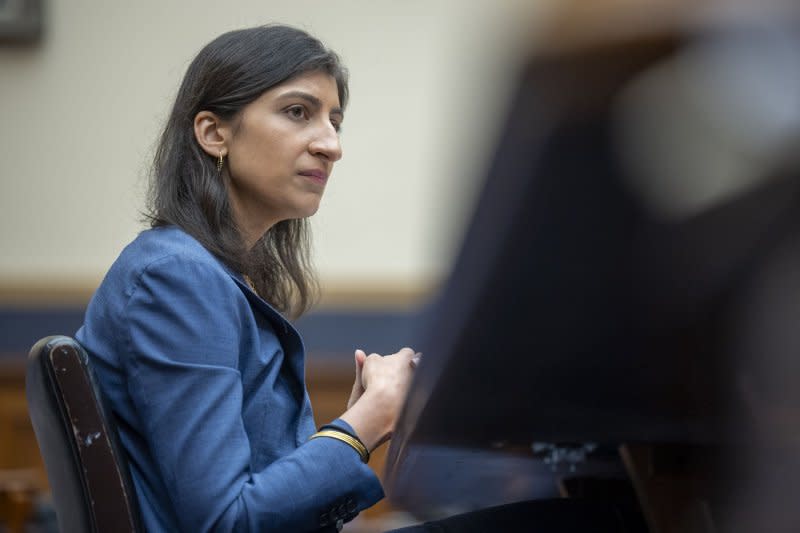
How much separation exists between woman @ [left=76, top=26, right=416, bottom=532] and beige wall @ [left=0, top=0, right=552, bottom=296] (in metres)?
2.81

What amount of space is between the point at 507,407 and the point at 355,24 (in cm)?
365

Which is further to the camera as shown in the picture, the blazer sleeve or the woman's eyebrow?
the woman's eyebrow

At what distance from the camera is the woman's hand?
1039 mm

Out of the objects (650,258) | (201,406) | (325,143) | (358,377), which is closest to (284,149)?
(325,143)

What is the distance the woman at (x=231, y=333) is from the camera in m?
0.95

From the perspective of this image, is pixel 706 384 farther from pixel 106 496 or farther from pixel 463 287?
pixel 106 496

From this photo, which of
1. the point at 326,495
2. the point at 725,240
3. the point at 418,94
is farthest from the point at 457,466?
the point at 418,94

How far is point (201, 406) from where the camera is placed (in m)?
0.95

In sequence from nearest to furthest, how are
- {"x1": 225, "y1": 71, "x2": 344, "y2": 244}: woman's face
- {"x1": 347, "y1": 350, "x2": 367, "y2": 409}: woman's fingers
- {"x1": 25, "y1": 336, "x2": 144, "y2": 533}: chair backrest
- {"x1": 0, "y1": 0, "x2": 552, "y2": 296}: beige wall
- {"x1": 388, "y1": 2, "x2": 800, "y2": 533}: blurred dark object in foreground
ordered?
{"x1": 388, "y1": 2, "x2": 800, "y2": 533}: blurred dark object in foreground < {"x1": 25, "y1": 336, "x2": 144, "y2": 533}: chair backrest < {"x1": 347, "y1": 350, "x2": 367, "y2": 409}: woman's fingers < {"x1": 225, "y1": 71, "x2": 344, "y2": 244}: woman's face < {"x1": 0, "y1": 0, "x2": 552, "y2": 296}: beige wall

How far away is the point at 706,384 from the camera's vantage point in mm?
573

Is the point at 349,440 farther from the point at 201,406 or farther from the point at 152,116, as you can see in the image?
the point at 152,116

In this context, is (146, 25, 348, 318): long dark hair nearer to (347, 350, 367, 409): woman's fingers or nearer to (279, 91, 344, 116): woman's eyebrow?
(279, 91, 344, 116): woman's eyebrow

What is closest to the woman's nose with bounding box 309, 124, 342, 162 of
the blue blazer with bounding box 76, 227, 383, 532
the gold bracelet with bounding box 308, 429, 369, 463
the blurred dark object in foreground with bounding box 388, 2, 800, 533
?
the blue blazer with bounding box 76, 227, 383, 532

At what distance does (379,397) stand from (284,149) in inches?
13.7
